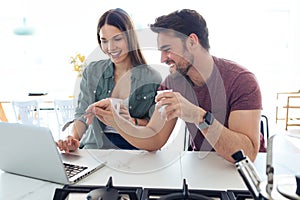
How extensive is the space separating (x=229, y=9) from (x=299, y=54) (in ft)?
4.39

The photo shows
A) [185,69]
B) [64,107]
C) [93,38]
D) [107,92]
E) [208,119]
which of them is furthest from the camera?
[93,38]

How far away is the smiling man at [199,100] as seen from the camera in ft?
3.51

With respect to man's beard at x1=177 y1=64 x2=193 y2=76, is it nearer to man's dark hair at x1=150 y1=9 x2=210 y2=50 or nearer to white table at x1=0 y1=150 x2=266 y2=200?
man's dark hair at x1=150 y1=9 x2=210 y2=50

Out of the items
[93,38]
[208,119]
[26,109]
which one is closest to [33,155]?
[208,119]

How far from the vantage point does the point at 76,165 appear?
106cm

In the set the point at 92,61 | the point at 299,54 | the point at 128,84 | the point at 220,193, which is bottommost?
the point at 299,54

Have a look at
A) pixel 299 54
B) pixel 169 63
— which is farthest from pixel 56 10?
pixel 169 63

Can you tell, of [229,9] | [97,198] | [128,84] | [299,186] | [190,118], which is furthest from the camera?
[229,9]

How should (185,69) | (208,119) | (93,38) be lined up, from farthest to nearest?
(93,38) → (185,69) → (208,119)

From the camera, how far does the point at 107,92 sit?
1492mm

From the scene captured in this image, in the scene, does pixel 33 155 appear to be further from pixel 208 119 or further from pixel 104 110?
pixel 208 119

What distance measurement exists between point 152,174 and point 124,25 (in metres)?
0.72

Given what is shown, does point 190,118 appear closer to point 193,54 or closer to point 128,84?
point 193,54

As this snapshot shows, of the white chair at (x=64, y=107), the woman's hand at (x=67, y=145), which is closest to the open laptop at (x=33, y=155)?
the woman's hand at (x=67, y=145)
